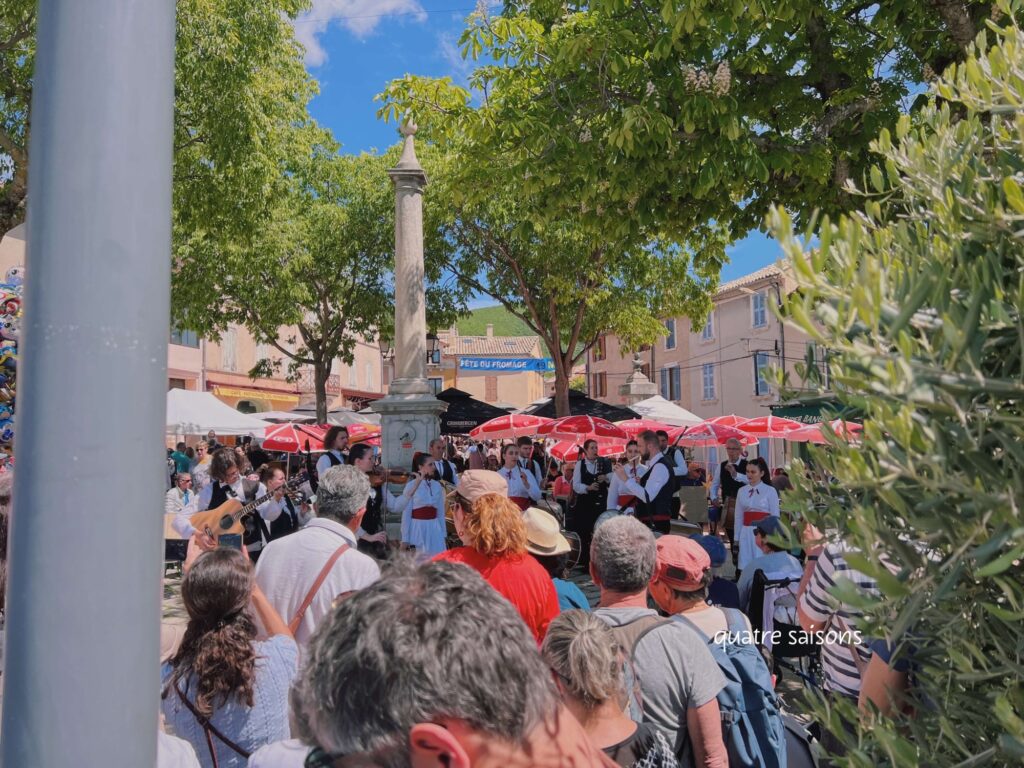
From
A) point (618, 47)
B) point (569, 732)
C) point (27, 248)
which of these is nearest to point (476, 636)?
point (569, 732)

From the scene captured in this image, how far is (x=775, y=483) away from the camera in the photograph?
428 inches

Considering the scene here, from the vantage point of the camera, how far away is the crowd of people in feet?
4.36

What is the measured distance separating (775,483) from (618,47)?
5.88 meters

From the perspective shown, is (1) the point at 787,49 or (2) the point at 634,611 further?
(1) the point at 787,49

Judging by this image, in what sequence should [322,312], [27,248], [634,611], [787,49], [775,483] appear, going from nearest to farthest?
[27,248], [634,611], [787,49], [775,483], [322,312]

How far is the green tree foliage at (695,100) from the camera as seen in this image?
688cm

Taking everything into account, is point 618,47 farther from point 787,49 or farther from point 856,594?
point 856,594

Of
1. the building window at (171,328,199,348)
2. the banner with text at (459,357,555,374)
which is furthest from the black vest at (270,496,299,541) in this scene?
the building window at (171,328,199,348)

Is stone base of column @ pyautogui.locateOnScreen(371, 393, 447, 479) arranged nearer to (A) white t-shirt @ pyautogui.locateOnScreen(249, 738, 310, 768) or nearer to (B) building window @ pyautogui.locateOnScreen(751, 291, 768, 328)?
(A) white t-shirt @ pyautogui.locateOnScreen(249, 738, 310, 768)

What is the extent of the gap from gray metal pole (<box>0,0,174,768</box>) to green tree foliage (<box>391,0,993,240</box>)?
5.67 metres

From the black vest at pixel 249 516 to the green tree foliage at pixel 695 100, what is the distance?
3602 mm

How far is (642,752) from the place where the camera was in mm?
2357

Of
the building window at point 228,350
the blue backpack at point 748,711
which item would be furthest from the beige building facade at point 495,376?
the blue backpack at point 748,711

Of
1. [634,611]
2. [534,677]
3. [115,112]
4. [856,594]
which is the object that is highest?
[115,112]
